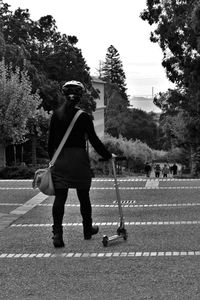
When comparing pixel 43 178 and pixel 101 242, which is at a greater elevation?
pixel 43 178

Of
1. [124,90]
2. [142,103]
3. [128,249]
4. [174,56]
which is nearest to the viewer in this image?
[128,249]

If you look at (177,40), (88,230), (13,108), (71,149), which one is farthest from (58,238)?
(177,40)

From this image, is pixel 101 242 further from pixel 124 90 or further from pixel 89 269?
pixel 124 90

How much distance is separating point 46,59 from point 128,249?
2164 inches

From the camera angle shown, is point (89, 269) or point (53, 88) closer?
point (89, 269)

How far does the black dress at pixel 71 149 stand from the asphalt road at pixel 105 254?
0.70 metres

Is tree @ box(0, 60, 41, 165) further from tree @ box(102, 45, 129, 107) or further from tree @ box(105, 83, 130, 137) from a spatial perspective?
tree @ box(102, 45, 129, 107)

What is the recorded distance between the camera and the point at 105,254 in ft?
24.7

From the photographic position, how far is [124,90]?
130 m

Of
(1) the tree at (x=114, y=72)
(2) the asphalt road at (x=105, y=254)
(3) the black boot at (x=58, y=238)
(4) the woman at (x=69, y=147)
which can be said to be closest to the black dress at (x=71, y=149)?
(4) the woman at (x=69, y=147)

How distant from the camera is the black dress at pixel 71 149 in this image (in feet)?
26.6

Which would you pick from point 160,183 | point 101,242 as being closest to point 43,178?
point 101,242

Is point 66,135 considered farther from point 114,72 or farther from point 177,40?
point 114,72

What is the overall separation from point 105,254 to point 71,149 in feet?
4.09
